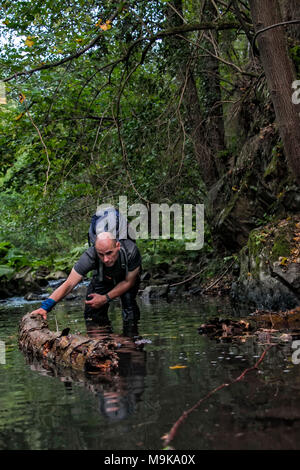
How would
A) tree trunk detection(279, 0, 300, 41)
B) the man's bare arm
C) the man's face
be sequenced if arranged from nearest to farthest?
the man's bare arm → the man's face → tree trunk detection(279, 0, 300, 41)

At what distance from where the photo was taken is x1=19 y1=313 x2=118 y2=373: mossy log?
4168mm

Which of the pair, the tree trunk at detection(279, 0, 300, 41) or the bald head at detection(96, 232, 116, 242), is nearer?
the bald head at detection(96, 232, 116, 242)

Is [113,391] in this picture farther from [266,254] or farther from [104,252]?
[266,254]

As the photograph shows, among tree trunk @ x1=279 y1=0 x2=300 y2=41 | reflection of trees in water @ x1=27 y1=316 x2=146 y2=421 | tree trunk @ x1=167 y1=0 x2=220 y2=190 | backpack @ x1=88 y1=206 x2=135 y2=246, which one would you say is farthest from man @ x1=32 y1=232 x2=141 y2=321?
tree trunk @ x1=279 y1=0 x2=300 y2=41

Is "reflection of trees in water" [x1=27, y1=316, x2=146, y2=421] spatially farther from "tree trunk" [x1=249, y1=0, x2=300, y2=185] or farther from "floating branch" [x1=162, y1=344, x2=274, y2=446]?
"tree trunk" [x1=249, y1=0, x2=300, y2=185]

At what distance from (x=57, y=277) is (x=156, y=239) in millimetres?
5928

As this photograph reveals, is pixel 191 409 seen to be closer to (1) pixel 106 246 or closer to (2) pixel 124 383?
(2) pixel 124 383

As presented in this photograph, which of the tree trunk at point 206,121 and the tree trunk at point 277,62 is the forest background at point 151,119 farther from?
the tree trunk at point 277,62

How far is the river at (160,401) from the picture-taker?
7.88 feet

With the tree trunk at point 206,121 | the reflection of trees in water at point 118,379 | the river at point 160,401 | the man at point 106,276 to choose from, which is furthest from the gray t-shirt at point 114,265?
the tree trunk at point 206,121

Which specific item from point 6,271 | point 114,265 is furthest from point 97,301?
point 6,271

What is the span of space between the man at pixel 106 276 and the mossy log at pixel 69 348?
1.18 feet

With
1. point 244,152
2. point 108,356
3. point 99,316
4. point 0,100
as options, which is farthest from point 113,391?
point 244,152

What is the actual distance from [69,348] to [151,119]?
310 inches
